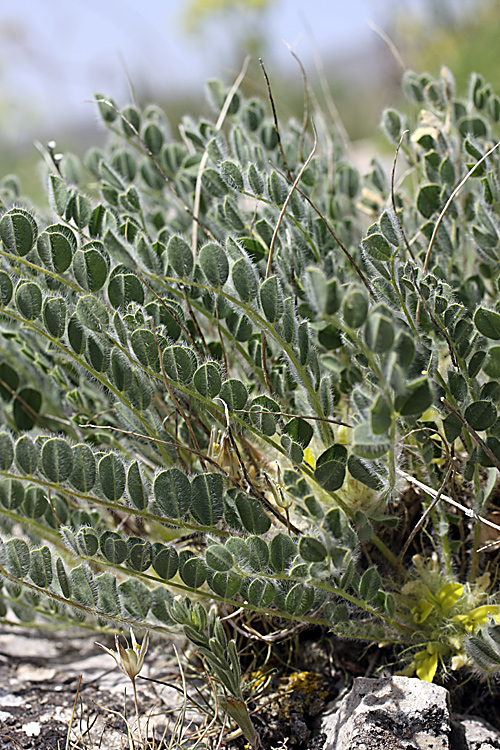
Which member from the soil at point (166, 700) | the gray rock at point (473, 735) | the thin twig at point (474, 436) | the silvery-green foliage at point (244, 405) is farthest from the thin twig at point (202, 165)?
the gray rock at point (473, 735)

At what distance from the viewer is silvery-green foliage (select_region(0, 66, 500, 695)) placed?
0.73 meters

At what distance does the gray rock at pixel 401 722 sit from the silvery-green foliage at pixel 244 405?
0.07m

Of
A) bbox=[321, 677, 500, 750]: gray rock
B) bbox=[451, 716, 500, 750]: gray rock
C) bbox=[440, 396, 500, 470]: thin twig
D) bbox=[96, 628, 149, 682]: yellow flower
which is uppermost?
bbox=[440, 396, 500, 470]: thin twig

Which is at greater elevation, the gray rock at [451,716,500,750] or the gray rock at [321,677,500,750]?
the gray rock at [321,677,500,750]

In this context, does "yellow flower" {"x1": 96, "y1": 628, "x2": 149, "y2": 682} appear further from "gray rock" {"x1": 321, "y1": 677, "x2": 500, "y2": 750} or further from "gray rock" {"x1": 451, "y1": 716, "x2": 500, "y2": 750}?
"gray rock" {"x1": 451, "y1": 716, "x2": 500, "y2": 750}

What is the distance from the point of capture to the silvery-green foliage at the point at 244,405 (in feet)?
2.40

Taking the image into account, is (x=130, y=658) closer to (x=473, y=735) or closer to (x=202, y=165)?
(x=473, y=735)

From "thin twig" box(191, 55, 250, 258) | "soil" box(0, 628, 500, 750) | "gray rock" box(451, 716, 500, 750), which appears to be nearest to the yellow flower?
"soil" box(0, 628, 500, 750)

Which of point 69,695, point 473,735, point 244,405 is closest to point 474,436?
point 244,405

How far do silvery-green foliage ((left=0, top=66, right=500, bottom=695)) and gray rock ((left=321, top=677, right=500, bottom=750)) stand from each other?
0.07m

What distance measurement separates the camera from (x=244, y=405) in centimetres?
79

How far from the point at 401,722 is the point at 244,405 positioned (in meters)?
0.41

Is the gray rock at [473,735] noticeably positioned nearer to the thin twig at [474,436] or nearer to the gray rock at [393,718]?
the gray rock at [393,718]

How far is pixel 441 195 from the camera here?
990 mm
